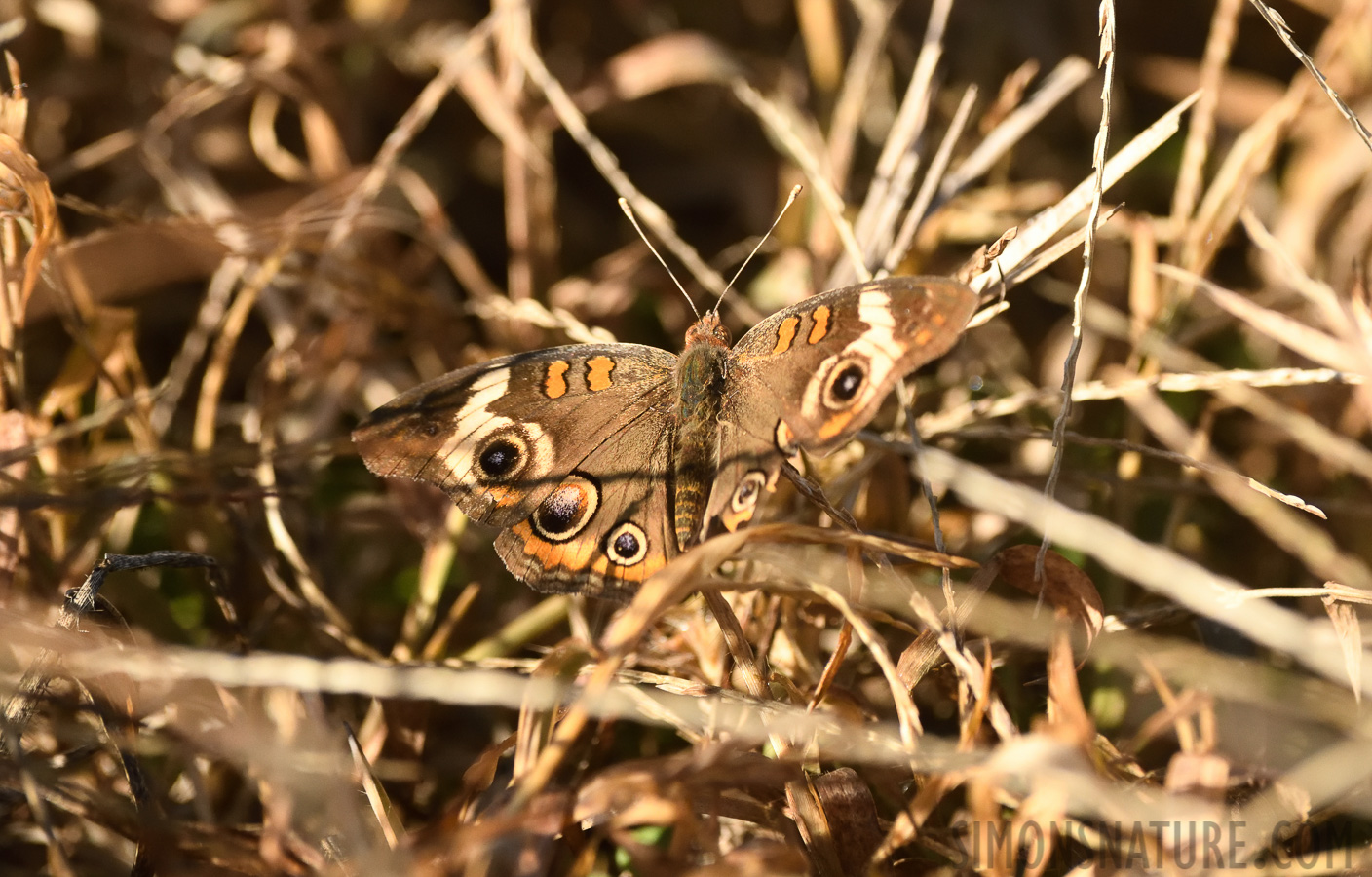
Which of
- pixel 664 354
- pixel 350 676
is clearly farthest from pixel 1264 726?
pixel 350 676

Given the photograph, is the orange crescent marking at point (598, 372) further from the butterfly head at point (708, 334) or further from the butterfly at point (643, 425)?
the butterfly head at point (708, 334)

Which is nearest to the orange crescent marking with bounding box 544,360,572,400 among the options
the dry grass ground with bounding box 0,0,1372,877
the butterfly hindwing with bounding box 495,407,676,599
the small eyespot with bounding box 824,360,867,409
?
the butterfly hindwing with bounding box 495,407,676,599

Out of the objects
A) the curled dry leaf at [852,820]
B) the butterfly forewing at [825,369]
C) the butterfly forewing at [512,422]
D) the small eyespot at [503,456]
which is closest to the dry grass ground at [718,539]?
the curled dry leaf at [852,820]

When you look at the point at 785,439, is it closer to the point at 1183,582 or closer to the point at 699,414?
the point at 699,414

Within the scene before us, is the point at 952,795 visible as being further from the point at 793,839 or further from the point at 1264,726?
the point at 1264,726

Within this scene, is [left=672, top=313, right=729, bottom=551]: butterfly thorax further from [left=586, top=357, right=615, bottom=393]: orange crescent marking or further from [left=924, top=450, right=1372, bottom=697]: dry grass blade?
[left=924, top=450, right=1372, bottom=697]: dry grass blade
